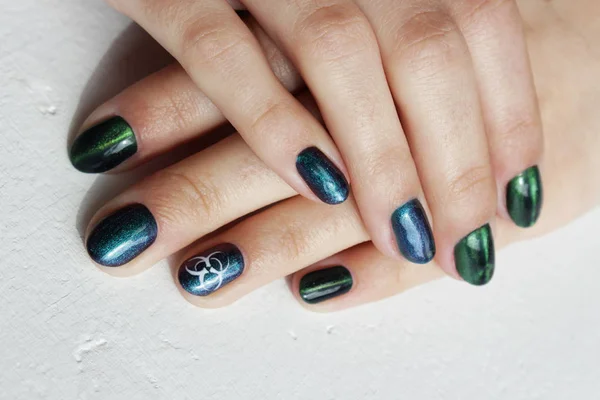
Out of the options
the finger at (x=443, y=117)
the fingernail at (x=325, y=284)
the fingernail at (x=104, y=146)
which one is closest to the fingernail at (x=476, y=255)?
the finger at (x=443, y=117)

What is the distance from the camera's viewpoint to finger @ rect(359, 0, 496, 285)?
608 mm

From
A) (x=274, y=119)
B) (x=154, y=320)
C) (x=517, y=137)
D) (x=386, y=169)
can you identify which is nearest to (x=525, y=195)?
(x=517, y=137)

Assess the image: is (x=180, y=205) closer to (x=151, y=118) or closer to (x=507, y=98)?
(x=151, y=118)

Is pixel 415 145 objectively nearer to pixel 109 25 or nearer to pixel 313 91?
pixel 313 91

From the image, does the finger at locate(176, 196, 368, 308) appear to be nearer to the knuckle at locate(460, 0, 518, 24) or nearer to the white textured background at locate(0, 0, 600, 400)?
the white textured background at locate(0, 0, 600, 400)

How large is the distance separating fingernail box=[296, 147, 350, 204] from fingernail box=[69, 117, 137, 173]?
156 millimetres

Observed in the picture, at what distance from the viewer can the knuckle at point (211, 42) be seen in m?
0.58

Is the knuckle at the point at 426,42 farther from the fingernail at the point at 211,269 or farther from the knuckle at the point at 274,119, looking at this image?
the fingernail at the point at 211,269

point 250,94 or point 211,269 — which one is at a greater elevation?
point 250,94

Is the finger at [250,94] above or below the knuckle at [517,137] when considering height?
above

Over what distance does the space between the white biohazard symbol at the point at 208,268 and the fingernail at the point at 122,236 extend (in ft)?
0.15

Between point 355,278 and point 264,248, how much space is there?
0.11 meters

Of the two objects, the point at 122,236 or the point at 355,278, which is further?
the point at 355,278

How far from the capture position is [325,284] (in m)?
0.68
